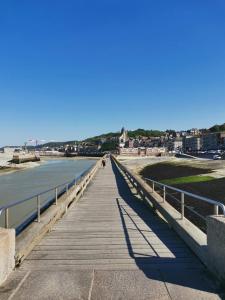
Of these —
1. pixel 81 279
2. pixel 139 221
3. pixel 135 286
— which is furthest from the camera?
pixel 139 221

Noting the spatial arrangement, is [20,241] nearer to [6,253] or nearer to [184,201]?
[6,253]

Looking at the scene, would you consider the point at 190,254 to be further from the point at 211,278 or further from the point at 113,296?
the point at 113,296

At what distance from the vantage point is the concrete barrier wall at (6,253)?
525cm

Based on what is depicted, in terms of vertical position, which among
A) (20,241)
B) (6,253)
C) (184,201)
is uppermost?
(6,253)

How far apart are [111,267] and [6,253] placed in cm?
165

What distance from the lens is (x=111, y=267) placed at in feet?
20.1

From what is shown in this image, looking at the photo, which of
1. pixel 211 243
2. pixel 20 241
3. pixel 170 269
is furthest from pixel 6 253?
pixel 211 243

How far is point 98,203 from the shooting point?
50.9 feet

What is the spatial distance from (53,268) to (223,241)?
2.62 meters

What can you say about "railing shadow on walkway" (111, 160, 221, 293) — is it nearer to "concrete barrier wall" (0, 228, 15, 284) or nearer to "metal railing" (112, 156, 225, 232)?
"metal railing" (112, 156, 225, 232)

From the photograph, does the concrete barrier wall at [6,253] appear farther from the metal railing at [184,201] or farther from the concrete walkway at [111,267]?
the metal railing at [184,201]

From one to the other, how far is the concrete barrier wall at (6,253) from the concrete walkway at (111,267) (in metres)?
0.13

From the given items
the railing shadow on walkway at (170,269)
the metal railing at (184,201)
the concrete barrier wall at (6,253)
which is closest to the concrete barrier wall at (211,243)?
the railing shadow on walkway at (170,269)

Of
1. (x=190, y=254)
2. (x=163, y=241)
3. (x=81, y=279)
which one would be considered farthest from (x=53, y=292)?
(x=163, y=241)
